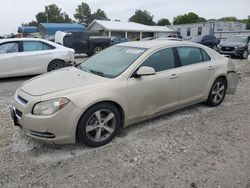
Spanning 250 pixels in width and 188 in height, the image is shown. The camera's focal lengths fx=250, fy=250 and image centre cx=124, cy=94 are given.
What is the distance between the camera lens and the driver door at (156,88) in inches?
151

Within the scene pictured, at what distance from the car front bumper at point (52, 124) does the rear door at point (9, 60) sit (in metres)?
5.04

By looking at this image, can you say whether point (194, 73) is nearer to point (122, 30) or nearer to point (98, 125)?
point (98, 125)

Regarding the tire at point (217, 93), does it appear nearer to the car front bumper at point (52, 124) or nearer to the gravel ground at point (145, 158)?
the gravel ground at point (145, 158)

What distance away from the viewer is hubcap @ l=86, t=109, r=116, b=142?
3496 millimetres

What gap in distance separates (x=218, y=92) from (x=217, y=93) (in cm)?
4

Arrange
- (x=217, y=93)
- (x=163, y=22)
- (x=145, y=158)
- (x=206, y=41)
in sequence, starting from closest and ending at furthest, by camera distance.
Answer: (x=145, y=158) < (x=217, y=93) < (x=206, y=41) < (x=163, y=22)

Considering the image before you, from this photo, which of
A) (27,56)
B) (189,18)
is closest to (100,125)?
(27,56)

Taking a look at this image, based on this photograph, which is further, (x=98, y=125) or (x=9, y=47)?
(x=9, y=47)

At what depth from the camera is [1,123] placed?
4.54 meters

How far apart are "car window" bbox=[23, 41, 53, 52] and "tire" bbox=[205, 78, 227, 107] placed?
5.68 m

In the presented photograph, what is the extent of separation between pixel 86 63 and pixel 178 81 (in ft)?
5.56

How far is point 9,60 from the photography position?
7.73 m

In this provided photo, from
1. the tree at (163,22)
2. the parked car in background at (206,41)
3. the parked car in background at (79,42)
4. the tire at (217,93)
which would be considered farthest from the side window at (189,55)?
the tree at (163,22)

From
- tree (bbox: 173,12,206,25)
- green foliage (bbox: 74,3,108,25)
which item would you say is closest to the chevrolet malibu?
tree (bbox: 173,12,206,25)
